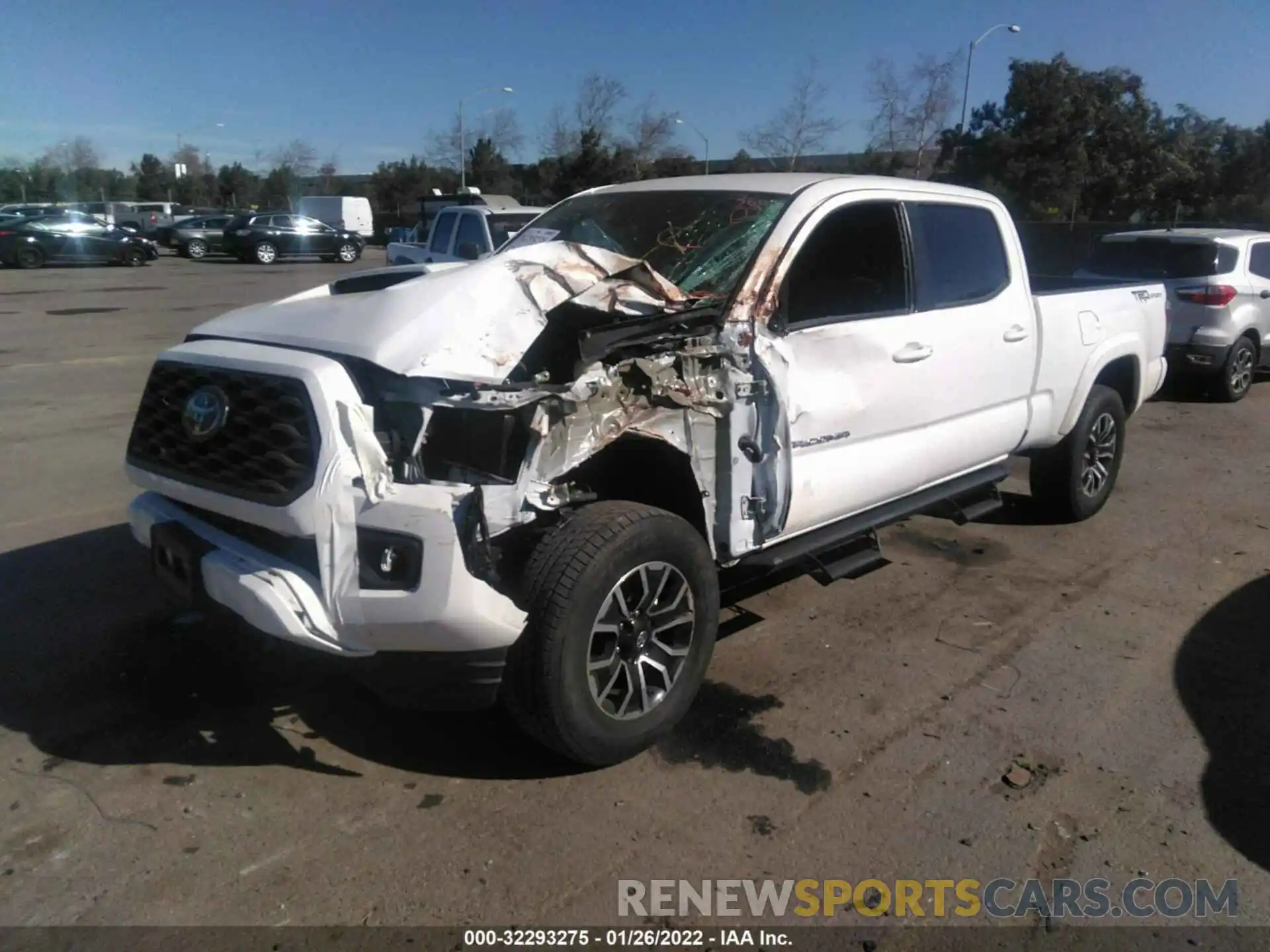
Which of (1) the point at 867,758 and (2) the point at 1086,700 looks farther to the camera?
(2) the point at 1086,700

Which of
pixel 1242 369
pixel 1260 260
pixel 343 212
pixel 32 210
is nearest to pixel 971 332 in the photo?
pixel 1242 369

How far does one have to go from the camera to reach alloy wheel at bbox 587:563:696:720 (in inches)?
133

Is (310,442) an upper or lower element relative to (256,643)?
upper

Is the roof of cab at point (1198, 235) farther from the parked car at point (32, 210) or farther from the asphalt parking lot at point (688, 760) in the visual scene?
the parked car at point (32, 210)

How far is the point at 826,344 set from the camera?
13.4 feet

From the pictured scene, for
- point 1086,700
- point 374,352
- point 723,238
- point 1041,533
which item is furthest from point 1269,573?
point 374,352

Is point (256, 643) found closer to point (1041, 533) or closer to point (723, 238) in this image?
point (723, 238)

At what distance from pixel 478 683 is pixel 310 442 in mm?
914

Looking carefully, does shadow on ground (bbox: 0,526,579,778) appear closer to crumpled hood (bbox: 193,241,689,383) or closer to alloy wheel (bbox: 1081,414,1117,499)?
crumpled hood (bbox: 193,241,689,383)

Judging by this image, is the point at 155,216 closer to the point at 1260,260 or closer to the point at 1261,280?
the point at 1260,260

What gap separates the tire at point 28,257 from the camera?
27812mm

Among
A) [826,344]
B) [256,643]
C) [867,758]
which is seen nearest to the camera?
[867,758]

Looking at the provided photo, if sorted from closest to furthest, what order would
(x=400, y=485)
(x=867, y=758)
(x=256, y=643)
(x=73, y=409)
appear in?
1. (x=400, y=485)
2. (x=867, y=758)
3. (x=256, y=643)
4. (x=73, y=409)

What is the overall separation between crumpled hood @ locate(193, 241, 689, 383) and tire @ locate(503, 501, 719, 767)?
25.2 inches
